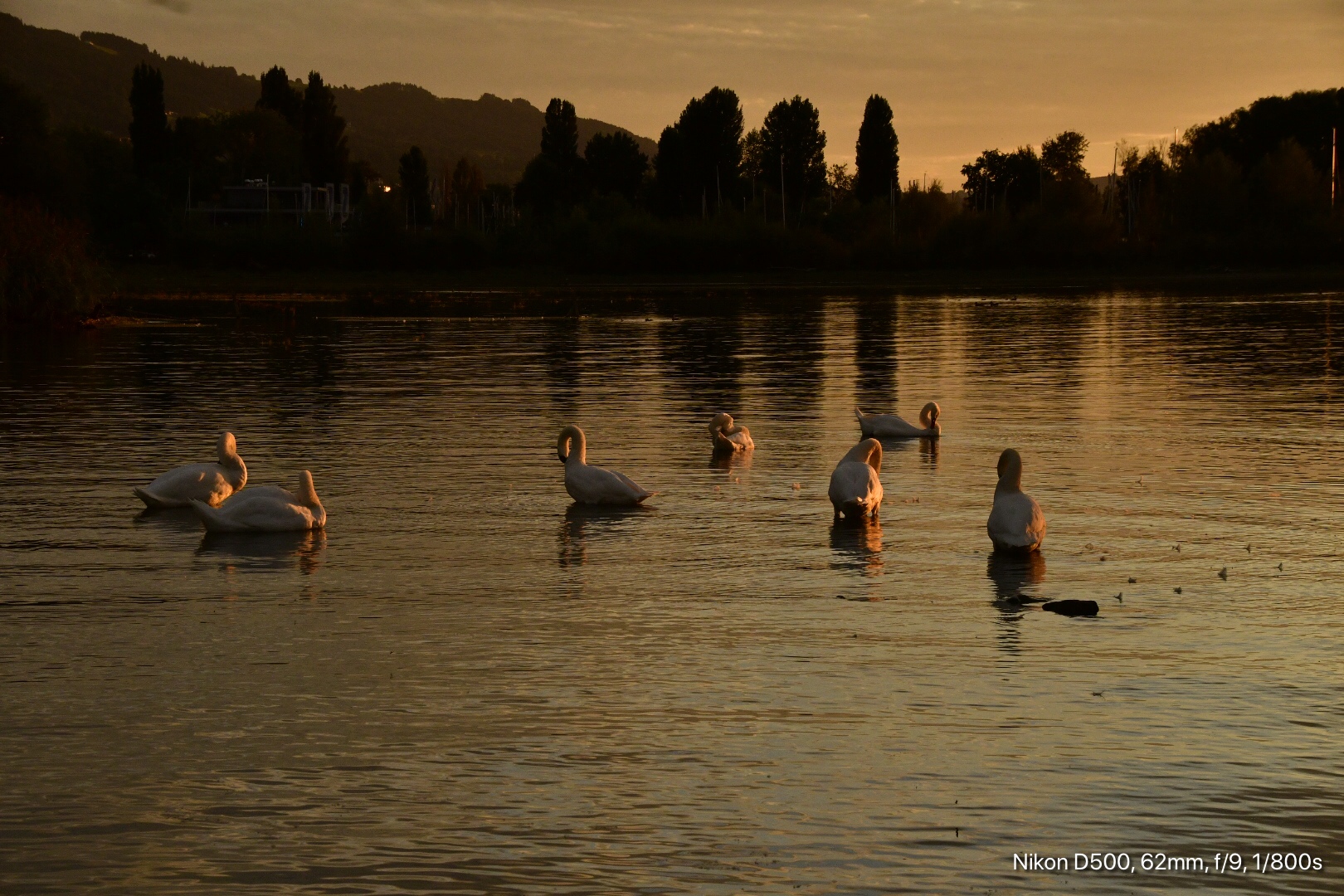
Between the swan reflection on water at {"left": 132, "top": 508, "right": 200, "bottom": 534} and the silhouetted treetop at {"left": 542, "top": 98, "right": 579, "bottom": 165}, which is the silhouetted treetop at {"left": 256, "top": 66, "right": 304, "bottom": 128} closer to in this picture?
the silhouetted treetop at {"left": 542, "top": 98, "right": 579, "bottom": 165}

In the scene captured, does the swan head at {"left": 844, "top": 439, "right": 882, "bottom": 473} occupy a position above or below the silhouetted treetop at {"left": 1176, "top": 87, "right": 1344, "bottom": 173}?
below

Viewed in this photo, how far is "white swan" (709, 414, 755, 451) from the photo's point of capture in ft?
61.4

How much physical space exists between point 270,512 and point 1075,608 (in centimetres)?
679

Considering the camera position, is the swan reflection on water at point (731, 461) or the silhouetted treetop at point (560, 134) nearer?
the swan reflection on water at point (731, 461)

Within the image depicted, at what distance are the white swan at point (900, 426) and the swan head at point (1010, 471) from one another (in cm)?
679

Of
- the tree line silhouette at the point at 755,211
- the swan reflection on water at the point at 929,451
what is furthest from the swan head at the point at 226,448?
the tree line silhouette at the point at 755,211

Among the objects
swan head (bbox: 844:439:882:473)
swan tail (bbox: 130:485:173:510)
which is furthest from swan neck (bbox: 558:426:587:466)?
swan tail (bbox: 130:485:173:510)

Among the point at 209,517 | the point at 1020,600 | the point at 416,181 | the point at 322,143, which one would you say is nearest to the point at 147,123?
the point at 322,143

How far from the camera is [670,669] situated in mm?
9492

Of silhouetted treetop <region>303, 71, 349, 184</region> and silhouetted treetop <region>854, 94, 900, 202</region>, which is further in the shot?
silhouetted treetop <region>303, 71, 349, 184</region>

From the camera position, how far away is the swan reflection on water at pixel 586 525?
13195 millimetres

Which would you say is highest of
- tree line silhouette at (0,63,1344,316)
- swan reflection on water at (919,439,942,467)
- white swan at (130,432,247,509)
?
tree line silhouette at (0,63,1344,316)

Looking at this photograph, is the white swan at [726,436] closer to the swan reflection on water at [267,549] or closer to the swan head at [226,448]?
the swan head at [226,448]

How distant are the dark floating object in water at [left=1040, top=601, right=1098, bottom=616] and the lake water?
22cm
